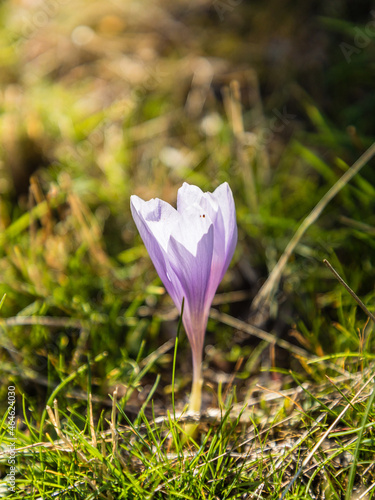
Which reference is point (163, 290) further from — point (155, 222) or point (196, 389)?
point (155, 222)

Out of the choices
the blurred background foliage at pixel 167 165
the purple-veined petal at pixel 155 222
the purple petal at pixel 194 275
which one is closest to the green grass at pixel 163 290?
the blurred background foliage at pixel 167 165

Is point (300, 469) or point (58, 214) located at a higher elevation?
point (300, 469)

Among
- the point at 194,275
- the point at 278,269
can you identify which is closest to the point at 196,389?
the point at 194,275

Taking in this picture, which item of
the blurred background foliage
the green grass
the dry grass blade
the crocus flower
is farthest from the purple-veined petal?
the dry grass blade

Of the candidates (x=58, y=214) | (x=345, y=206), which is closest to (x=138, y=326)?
(x=58, y=214)

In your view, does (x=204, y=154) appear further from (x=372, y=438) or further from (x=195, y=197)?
(x=372, y=438)

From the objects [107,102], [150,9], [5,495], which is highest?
[150,9]
